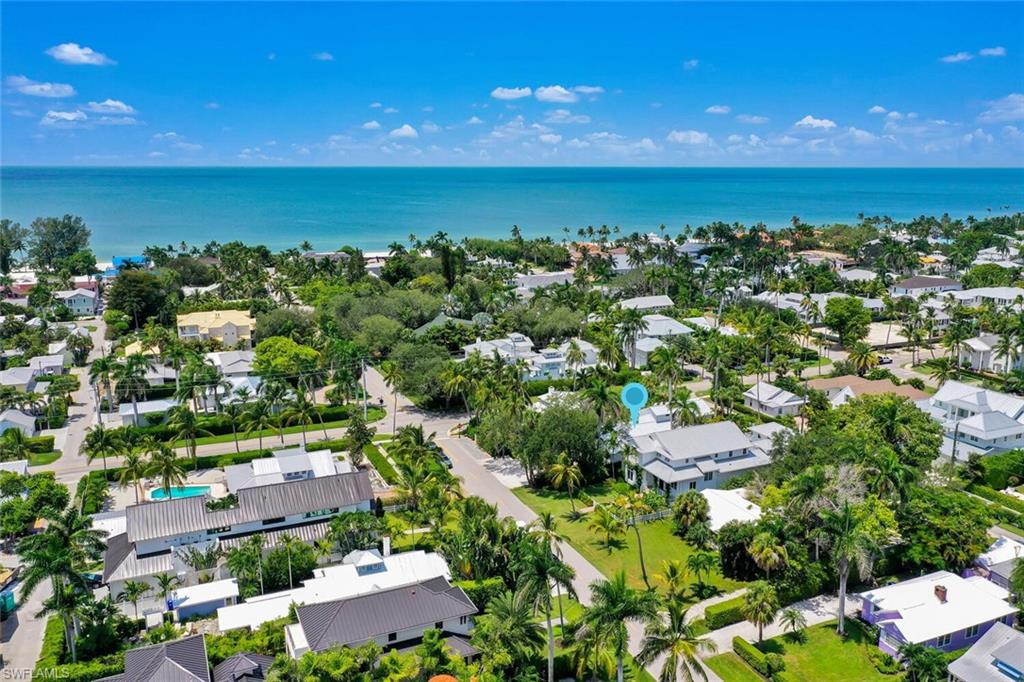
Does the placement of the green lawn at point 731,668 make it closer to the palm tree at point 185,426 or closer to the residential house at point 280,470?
the residential house at point 280,470

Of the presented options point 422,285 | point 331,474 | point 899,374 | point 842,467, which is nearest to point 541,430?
point 331,474

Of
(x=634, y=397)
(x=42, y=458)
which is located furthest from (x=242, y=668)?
(x=42, y=458)

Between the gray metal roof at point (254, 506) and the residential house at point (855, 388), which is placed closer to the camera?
the gray metal roof at point (254, 506)

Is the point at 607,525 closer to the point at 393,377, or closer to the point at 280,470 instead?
the point at 280,470

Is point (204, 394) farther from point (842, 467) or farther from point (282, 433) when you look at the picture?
point (842, 467)

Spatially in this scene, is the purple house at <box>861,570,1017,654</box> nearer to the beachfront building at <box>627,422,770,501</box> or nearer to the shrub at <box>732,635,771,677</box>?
the shrub at <box>732,635,771,677</box>

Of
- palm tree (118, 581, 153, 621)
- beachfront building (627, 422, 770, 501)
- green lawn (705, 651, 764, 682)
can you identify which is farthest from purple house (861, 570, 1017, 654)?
palm tree (118, 581, 153, 621)

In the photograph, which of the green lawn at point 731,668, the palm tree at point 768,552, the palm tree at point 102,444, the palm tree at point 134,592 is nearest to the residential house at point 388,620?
the palm tree at point 134,592
